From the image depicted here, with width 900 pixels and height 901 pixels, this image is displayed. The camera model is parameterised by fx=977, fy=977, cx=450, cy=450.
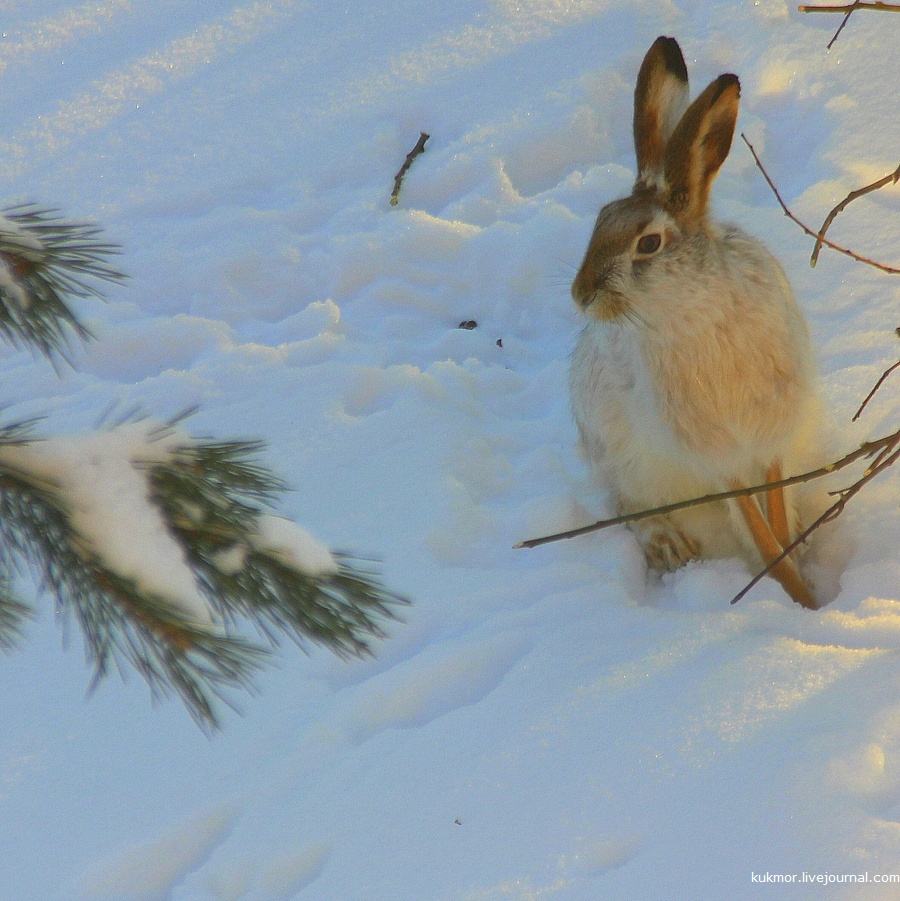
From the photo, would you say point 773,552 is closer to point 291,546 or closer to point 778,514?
point 778,514

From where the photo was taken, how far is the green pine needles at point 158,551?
1264mm

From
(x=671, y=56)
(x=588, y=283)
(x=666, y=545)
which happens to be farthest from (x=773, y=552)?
(x=671, y=56)

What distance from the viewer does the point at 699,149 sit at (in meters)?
2.83

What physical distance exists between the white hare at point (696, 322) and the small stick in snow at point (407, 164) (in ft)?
6.25

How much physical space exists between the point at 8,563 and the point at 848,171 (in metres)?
4.05

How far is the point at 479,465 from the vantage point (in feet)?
11.8

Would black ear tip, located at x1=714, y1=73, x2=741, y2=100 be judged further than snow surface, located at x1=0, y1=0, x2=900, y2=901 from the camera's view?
Yes

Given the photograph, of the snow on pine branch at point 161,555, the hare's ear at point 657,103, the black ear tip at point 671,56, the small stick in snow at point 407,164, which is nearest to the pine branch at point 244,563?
the snow on pine branch at point 161,555

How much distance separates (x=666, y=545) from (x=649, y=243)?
106 centimetres

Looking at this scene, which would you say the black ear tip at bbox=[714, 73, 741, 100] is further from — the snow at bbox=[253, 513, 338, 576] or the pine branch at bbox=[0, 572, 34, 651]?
the pine branch at bbox=[0, 572, 34, 651]

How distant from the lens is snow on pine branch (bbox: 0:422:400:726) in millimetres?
1263

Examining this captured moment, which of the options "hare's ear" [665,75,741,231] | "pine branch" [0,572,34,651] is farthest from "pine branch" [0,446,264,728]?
"hare's ear" [665,75,741,231]

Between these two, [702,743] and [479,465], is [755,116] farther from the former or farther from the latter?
[702,743]

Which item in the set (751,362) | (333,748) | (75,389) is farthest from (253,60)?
(333,748)
